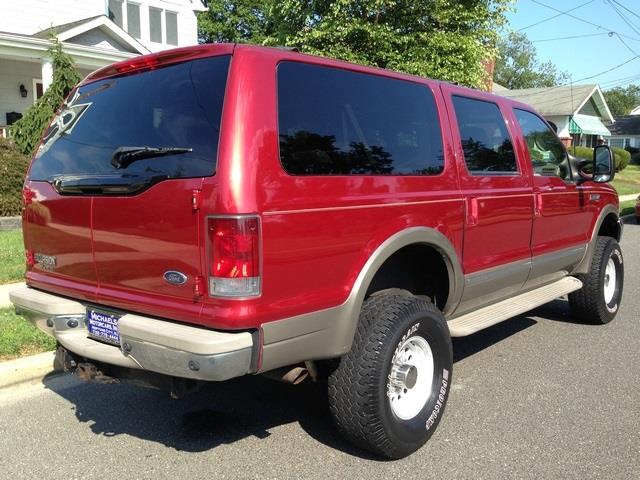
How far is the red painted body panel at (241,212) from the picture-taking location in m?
2.67

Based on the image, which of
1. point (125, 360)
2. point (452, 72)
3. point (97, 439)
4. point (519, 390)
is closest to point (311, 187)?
point (125, 360)

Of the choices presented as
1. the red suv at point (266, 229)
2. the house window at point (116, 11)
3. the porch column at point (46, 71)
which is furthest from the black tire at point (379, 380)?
the house window at point (116, 11)

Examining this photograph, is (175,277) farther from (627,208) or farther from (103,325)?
(627,208)

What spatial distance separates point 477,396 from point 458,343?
1.25 metres

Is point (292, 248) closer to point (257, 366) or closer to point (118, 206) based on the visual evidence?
point (257, 366)

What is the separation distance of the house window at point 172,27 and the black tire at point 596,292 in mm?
19386

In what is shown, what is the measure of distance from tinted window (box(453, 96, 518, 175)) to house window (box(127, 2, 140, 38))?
19165 millimetres

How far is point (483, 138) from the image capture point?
14.1 ft

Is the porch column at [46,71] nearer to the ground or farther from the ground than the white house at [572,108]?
nearer to the ground

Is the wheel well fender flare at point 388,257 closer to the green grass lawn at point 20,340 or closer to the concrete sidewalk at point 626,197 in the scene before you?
the green grass lawn at point 20,340

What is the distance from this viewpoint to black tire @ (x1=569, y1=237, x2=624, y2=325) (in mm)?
5746

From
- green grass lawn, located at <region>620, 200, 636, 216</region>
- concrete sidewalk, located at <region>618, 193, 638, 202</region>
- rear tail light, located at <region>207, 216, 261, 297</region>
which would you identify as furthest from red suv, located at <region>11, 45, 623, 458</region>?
concrete sidewalk, located at <region>618, 193, 638, 202</region>

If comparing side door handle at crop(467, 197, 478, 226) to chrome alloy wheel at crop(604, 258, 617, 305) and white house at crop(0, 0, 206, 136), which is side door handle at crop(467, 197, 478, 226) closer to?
chrome alloy wheel at crop(604, 258, 617, 305)

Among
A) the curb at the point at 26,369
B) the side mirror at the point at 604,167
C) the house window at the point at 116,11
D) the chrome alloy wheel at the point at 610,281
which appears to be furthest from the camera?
the house window at the point at 116,11
